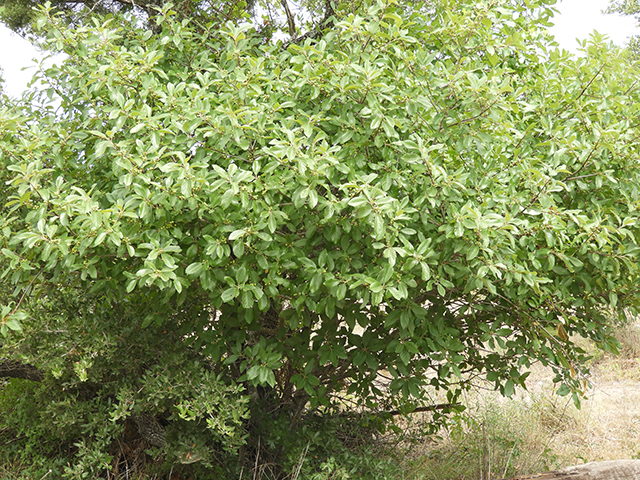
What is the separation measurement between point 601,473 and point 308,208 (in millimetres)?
2429

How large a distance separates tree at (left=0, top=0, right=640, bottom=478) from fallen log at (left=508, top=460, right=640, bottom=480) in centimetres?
65

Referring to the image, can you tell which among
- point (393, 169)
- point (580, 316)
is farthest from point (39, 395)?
point (580, 316)

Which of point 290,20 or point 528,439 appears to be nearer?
point 290,20

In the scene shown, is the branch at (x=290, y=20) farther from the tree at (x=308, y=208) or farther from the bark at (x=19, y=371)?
the bark at (x=19, y=371)

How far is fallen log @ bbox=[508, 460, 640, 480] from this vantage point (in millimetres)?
3273

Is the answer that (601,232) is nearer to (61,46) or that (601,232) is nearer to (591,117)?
(591,117)

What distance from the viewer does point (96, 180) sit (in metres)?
3.11

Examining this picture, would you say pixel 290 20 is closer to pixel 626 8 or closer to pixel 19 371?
pixel 19 371

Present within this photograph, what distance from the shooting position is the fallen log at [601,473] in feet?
10.7

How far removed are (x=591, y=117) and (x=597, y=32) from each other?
1.56 feet

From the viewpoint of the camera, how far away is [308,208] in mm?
2588

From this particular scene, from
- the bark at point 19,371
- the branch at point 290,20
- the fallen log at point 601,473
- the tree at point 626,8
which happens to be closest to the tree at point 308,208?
the bark at point 19,371

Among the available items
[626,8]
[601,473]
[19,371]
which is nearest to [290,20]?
[19,371]

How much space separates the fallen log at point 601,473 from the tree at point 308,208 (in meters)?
0.65
